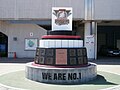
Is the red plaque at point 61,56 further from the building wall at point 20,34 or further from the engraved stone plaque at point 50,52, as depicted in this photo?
the building wall at point 20,34

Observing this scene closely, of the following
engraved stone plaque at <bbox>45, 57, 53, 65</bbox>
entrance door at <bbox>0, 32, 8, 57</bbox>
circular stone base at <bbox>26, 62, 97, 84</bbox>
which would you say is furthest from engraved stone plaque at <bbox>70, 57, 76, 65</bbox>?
entrance door at <bbox>0, 32, 8, 57</bbox>

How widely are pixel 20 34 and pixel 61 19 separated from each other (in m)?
14.2

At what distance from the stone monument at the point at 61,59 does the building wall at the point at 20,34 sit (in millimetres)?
13838

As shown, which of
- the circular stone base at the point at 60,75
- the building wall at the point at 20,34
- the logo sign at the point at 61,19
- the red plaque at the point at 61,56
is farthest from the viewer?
the building wall at the point at 20,34

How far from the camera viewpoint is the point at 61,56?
498 inches

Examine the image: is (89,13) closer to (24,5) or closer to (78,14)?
(78,14)

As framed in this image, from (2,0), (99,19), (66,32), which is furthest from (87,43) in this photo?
(66,32)

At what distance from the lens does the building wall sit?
27469mm

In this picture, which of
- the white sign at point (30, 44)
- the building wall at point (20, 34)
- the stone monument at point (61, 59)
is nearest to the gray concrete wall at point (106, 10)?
the building wall at point (20, 34)

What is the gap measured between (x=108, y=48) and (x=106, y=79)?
20.4 m

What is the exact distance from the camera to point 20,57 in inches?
1084

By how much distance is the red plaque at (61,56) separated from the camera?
41.3 feet

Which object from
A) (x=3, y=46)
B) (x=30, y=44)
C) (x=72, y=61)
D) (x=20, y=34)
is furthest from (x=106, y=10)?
(x=72, y=61)

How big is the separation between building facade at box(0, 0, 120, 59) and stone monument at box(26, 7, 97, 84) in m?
11.9
